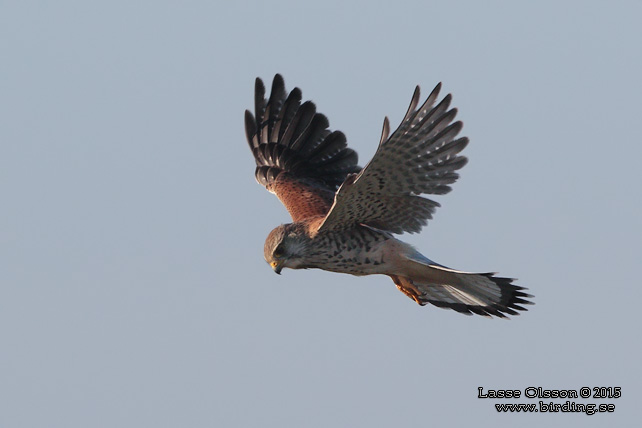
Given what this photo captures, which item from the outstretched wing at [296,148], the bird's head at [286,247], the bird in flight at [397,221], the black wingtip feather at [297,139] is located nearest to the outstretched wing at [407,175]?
the bird in flight at [397,221]

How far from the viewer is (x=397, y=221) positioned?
8914mm

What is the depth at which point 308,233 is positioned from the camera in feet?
29.2

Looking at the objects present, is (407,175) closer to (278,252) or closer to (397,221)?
(397,221)

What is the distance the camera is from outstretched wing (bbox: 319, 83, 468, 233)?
8.00m

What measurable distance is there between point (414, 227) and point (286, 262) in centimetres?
112

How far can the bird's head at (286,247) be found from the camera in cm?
882

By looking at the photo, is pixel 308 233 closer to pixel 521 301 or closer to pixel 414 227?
pixel 414 227

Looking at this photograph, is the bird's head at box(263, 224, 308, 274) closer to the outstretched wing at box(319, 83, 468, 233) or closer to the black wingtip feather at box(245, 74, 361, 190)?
the outstretched wing at box(319, 83, 468, 233)

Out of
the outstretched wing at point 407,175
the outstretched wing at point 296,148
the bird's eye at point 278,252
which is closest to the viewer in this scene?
the outstretched wing at point 407,175

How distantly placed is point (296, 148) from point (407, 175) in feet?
8.63

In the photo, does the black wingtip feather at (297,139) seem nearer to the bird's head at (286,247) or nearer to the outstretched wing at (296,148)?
the outstretched wing at (296,148)

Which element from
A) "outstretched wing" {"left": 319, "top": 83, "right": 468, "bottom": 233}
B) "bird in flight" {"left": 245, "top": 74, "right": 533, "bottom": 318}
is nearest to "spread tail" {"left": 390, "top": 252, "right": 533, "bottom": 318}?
"bird in flight" {"left": 245, "top": 74, "right": 533, "bottom": 318}

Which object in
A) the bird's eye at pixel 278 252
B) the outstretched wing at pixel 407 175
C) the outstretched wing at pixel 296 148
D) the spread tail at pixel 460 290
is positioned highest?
the outstretched wing at pixel 296 148

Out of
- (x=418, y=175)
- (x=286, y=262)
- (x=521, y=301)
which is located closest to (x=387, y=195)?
(x=418, y=175)
